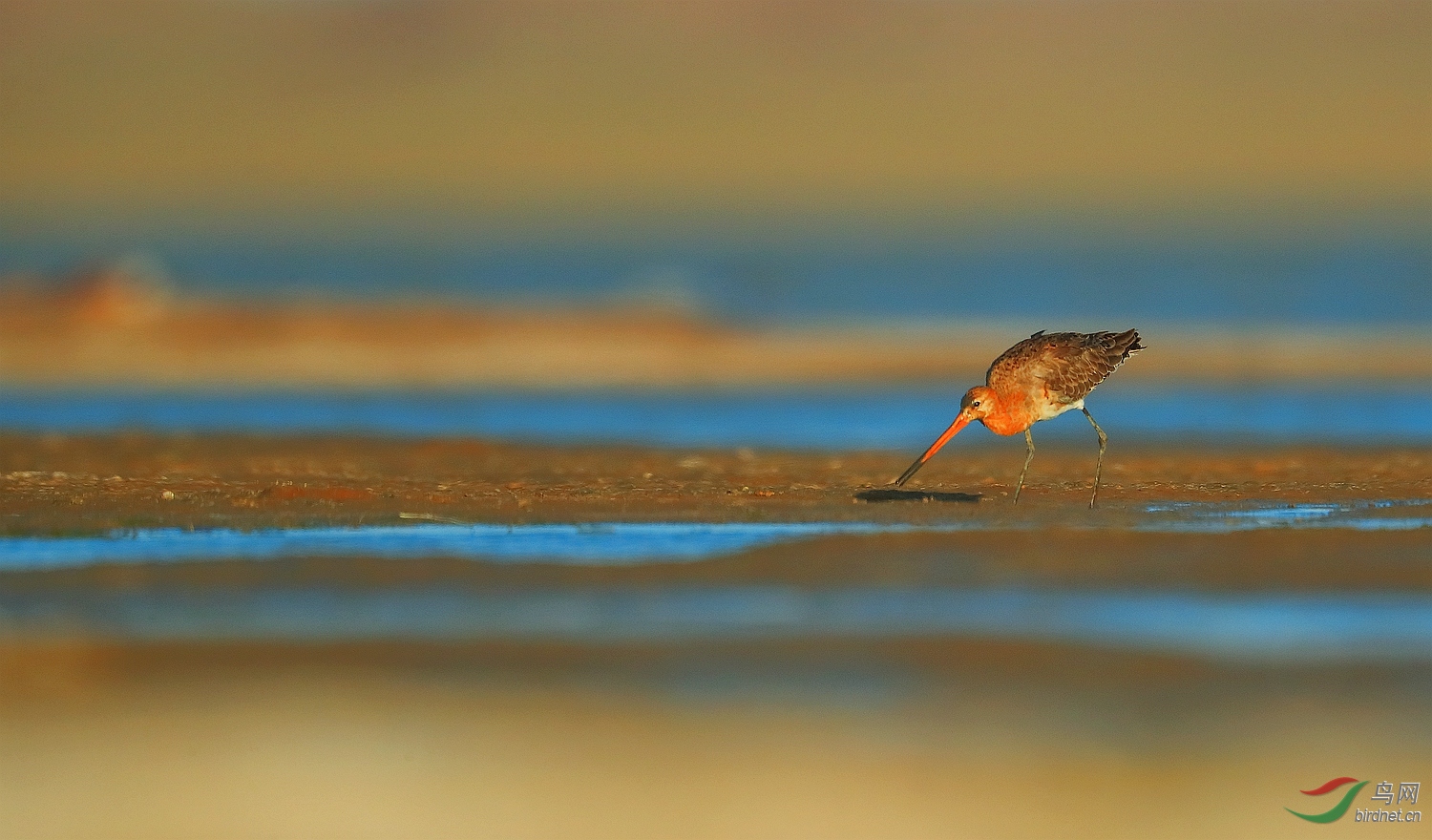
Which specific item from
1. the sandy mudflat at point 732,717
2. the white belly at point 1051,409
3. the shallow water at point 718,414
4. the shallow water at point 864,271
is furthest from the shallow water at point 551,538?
the shallow water at point 864,271

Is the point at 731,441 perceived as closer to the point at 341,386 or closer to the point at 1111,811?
the point at 341,386

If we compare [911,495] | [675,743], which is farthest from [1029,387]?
[675,743]

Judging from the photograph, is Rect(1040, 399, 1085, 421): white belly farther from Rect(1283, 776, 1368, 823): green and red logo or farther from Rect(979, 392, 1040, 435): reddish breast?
Rect(1283, 776, 1368, 823): green and red logo

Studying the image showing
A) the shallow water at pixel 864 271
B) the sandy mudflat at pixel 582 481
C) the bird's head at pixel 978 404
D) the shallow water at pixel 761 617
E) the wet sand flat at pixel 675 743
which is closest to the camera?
the wet sand flat at pixel 675 743

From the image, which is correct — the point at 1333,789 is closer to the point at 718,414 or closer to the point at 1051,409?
the point at 1051,409

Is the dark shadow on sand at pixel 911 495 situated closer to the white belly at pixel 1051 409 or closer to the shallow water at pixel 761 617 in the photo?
the white belly at pixel 1051 409

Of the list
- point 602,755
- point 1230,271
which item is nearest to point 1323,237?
point 1230,271
